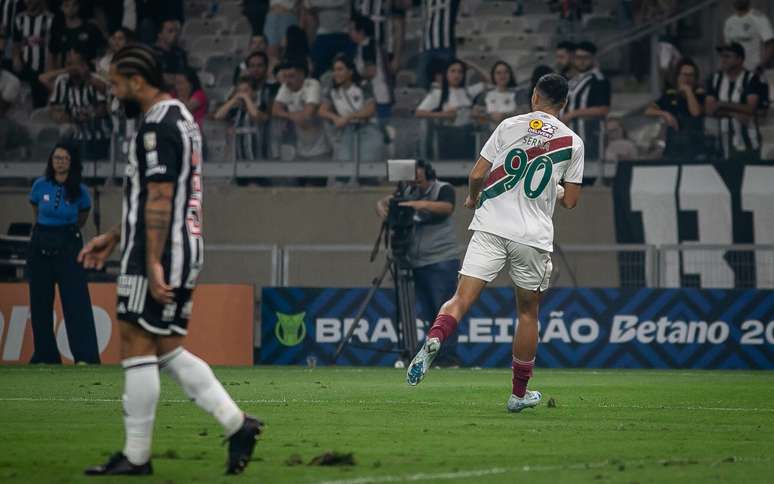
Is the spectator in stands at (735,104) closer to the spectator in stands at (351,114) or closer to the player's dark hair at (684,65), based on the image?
the player's dark hair at (684,65)

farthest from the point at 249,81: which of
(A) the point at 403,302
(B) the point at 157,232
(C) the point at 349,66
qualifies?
(B) the point at 157,232

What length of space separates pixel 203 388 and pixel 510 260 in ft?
13.8

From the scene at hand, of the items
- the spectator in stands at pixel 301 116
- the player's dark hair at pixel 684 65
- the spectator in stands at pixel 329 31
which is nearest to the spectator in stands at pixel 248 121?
the spectator in stands at pixel 301 116

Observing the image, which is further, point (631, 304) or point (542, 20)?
point (542, 20)

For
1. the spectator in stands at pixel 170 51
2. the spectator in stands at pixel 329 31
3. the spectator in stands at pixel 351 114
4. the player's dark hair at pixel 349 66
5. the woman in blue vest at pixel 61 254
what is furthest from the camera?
the spectator in stands at pixel 329 31

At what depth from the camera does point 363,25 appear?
75.6 ft

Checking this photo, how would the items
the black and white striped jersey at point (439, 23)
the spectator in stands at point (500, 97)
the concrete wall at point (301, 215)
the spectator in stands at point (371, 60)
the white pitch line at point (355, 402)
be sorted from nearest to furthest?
the white pitch line at point (355, 402) → the spectator in stands at point (500, 97) → the concrete wall at point (301, 215) → the spectator in stands at point (371, 60) → the black and white striped jersey at point (439, 23)

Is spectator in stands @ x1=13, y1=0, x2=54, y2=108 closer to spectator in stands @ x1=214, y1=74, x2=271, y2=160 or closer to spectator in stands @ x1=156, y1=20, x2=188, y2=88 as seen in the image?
spectator in stands @ x1=156, y1=20, x2=188, y2=88

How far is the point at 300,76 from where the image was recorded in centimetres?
2162

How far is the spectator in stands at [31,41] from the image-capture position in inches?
898

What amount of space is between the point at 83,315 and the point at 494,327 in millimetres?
5028

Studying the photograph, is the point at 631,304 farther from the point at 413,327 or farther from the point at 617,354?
the point at 413,327

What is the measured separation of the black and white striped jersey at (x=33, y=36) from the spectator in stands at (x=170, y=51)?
1700 mm

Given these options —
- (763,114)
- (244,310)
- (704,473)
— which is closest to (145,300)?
(704,473)
